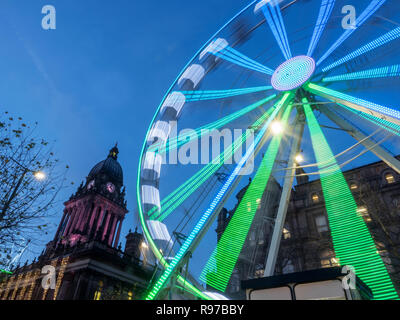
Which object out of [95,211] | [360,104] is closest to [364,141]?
[360,104]

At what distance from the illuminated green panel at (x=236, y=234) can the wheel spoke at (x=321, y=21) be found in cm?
303

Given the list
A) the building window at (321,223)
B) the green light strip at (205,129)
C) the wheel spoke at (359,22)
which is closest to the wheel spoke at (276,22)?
the wheel spoke at (359,22)

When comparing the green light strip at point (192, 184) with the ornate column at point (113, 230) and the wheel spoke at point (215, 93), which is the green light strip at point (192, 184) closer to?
the wheel spoke at point (215, 93)

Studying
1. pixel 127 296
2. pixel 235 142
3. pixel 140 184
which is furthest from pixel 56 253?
pixel 235 142

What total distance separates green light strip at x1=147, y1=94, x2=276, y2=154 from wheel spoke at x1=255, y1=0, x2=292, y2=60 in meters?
2.34

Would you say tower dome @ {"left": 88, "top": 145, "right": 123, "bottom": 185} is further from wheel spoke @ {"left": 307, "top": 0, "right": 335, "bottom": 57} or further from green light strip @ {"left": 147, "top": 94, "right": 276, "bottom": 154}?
wheel spoke @ {"left": 307, "top": 0, "right": 335, "bottom": 57}

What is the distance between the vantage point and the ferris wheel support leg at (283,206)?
9977 mm

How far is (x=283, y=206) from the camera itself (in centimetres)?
1143

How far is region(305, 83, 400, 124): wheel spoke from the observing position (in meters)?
8.46

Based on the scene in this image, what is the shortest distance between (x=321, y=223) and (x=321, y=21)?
2048 centimetres

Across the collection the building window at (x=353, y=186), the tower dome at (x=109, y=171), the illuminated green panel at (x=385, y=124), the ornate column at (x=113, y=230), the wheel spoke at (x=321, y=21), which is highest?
the tower dome at (x=109, y=171)

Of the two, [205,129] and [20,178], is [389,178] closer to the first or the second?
[205,129]

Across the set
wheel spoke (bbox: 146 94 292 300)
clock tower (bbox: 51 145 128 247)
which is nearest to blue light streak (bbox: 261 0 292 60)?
wheel spoke (bbox: 146 94 292 300)
